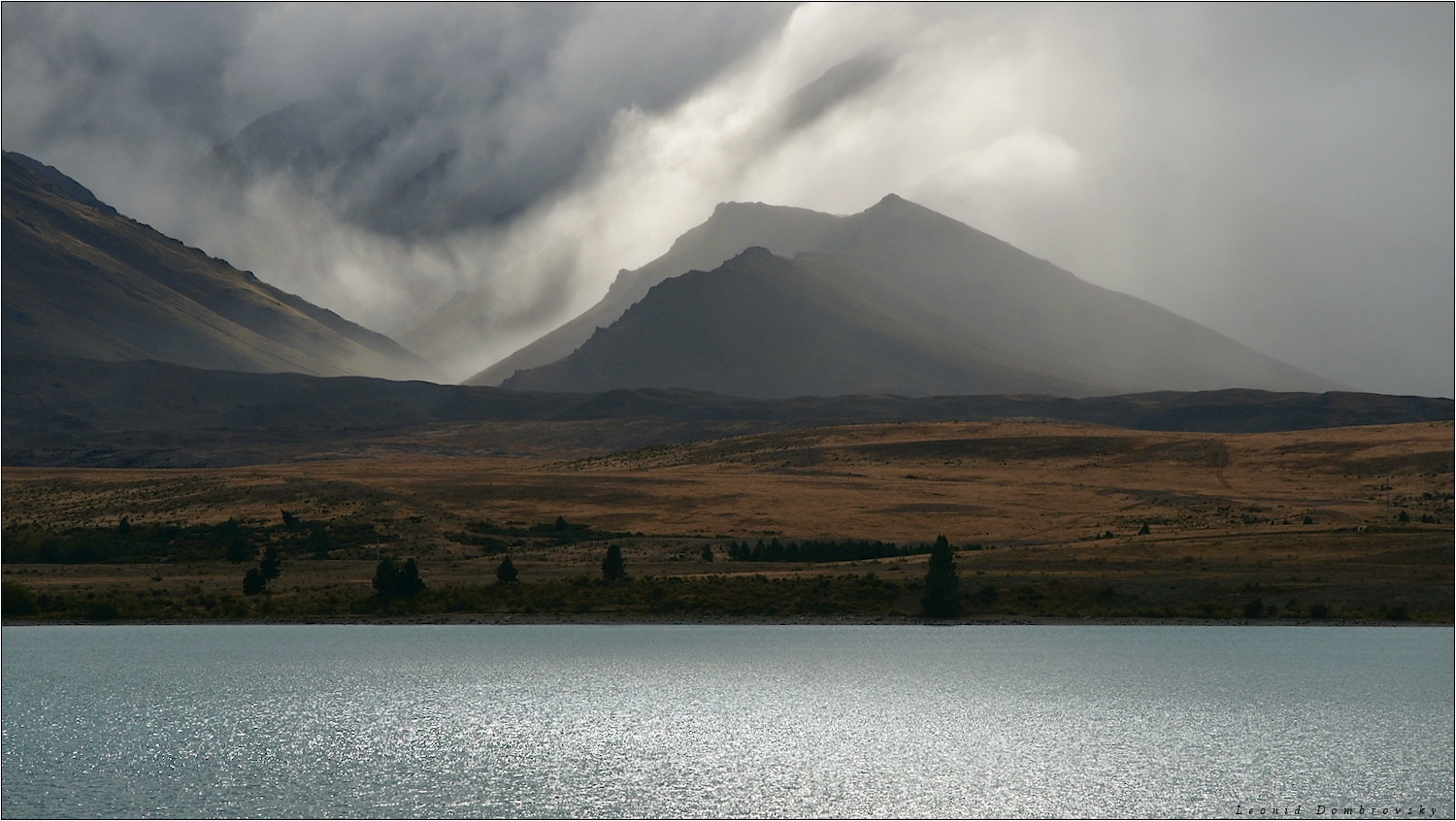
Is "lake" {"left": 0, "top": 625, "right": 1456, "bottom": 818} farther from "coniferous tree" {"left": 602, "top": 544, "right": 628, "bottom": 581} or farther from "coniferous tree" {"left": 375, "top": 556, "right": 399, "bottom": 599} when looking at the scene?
"coniferous tree" {"left": 602, "top": 544, "right": 628, "bottom": 581}

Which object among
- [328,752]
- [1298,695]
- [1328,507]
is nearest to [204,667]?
[328,752]

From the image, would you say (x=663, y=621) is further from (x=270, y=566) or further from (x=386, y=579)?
(x=270, y=566)

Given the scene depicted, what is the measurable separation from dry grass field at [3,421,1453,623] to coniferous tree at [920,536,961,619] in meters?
2.30

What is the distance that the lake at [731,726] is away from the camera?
3181cm

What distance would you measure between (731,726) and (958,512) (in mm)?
85298

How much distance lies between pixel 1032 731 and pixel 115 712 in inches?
1116

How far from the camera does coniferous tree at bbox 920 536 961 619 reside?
2876 inches

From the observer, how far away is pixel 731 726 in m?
41.2

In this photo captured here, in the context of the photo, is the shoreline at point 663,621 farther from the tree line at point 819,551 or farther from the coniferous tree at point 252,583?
the tree line at point 819,551

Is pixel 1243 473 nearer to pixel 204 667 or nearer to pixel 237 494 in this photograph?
pixel 237 494

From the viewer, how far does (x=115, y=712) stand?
141 ft

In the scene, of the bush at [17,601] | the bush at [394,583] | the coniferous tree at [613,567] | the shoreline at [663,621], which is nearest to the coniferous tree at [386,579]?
the bush at [394,583]

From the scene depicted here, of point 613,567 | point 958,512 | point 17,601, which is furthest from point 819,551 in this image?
point 17,601

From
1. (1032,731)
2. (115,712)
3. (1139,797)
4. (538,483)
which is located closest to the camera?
(1139,797)
